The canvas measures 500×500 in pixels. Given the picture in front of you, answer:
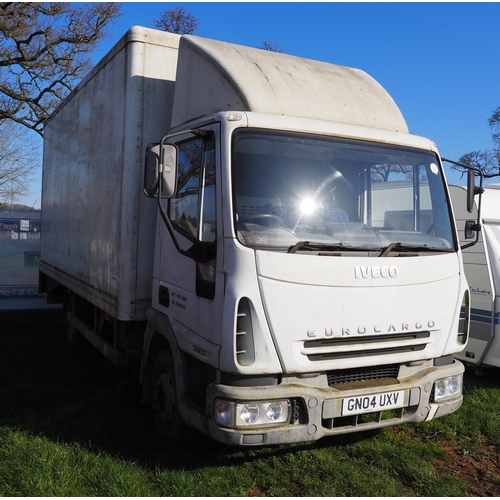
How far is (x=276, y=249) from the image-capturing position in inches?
145

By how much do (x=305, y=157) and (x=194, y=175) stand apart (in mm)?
875

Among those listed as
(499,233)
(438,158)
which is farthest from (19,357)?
(499,233)

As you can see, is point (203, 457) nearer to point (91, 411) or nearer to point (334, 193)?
point (91, 411)

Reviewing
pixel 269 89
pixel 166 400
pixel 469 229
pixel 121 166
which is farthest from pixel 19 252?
pixel 469 229

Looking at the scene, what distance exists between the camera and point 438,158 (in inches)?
183

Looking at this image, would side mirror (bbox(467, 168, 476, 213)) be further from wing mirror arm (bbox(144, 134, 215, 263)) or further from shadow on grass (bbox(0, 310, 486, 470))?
wing mirror arm (bbox(144, 134, 215, 263))

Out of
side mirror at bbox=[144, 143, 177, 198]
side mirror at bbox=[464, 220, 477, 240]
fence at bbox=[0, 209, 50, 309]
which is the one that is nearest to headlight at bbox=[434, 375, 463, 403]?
side mirror at bbox=[464, 220, 477, 240]

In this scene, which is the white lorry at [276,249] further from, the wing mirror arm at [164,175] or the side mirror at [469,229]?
the side mirror at [469,229]

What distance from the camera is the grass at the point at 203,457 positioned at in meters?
3.93

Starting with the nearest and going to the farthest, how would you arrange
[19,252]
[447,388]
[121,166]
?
[447,388] < [121,166] < [19,252]

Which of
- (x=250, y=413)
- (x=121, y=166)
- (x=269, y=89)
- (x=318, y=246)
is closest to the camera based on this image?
(x=250, y=413)

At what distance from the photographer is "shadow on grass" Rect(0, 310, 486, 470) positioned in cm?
445

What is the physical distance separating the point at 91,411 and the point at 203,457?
1500 mm

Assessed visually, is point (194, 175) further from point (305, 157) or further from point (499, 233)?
point (499, 233)
